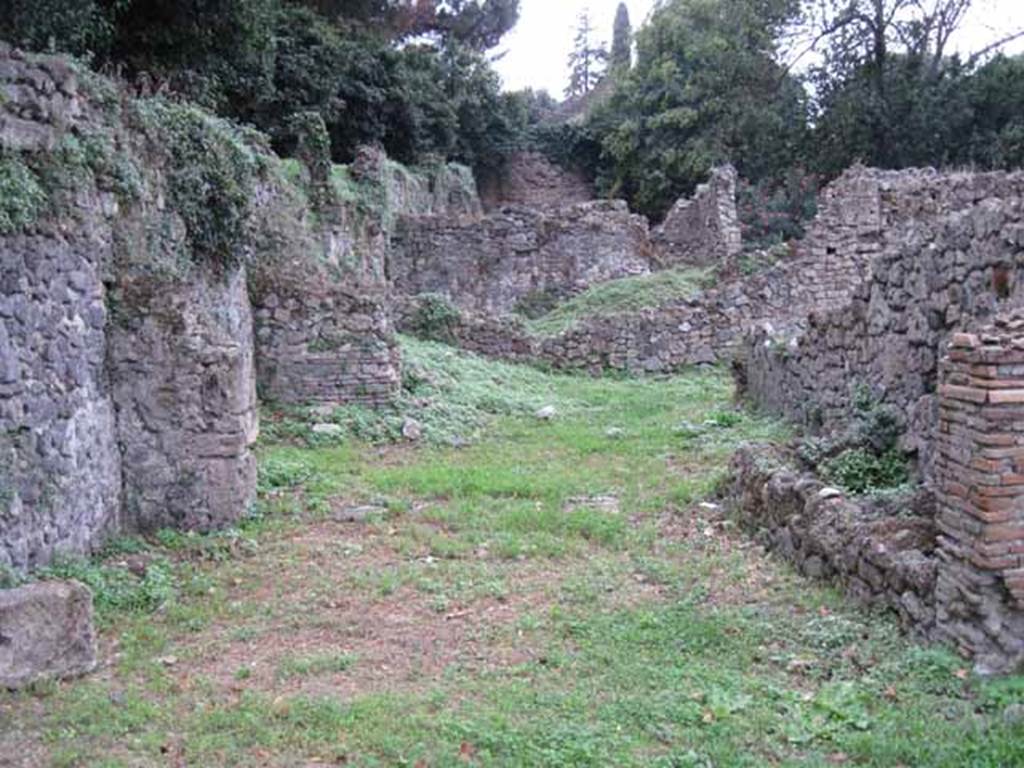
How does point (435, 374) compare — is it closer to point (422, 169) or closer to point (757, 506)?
point (757, 506)

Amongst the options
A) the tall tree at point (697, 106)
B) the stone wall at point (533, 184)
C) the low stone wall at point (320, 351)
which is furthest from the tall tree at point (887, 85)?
the low stone wall at point (320, 351)

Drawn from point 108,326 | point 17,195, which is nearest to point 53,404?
point 108,326

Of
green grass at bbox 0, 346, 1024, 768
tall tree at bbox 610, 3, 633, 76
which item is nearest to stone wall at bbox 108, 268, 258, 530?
green grass at bbox 0, 346, 1024, 768

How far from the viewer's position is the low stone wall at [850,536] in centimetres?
508

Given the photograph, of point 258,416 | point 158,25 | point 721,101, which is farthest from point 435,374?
point 721,101

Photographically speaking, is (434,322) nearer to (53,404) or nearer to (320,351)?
(320,351)

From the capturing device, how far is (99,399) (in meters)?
6.85

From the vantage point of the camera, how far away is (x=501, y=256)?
22141 mm

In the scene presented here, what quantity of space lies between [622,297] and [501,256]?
392 centimetres

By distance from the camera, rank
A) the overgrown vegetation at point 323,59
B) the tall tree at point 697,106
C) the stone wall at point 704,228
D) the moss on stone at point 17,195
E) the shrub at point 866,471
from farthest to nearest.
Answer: the tall tree at point 697,106
the stone wall at point 704,228
the overgrown vegetation at point 323,59
the shrub at point 866,471
the moss on stone at point 17,195

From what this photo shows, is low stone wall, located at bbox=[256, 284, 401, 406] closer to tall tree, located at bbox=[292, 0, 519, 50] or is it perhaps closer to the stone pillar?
the stone pillar

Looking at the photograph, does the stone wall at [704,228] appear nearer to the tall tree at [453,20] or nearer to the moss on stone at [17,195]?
the tall tree at [453,20]

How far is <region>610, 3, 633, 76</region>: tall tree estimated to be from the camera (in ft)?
161

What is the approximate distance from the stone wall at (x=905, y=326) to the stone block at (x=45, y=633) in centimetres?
506
